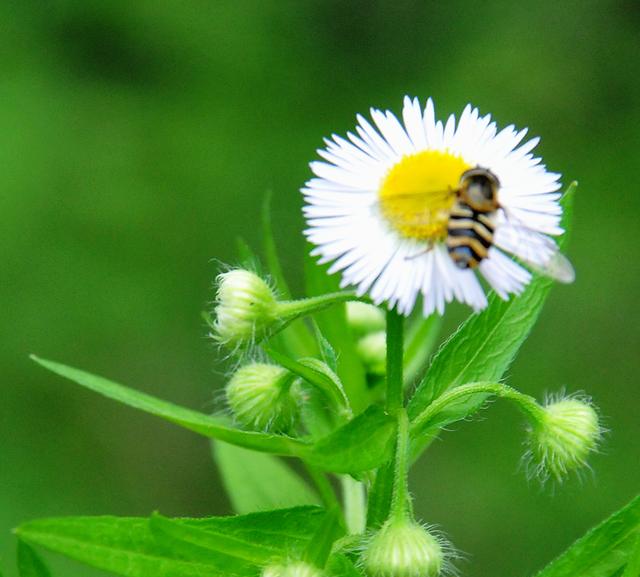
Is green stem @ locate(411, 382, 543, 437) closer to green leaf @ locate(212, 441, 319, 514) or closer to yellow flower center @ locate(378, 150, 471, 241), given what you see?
yellow flower center @ locate(378, 150, 471, 241)

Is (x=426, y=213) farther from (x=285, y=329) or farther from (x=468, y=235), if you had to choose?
(x=285, y=329)

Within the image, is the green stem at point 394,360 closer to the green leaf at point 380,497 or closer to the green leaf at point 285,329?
the green leaf at point 380,497

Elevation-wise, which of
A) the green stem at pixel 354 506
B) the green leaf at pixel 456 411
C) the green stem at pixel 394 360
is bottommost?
the green stem at pixel 354 506

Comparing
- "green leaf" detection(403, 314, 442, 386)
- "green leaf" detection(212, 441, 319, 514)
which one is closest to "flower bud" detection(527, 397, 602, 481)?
"green leaf" detection(403, 314, 442, 386)

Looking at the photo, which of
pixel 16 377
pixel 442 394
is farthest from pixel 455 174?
pixel 16 377

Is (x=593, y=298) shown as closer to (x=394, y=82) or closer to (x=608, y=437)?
(x=608, y=437)

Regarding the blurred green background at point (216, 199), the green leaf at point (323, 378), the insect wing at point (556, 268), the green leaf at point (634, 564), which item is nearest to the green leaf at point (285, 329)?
the green leaf at point (323, 378)
